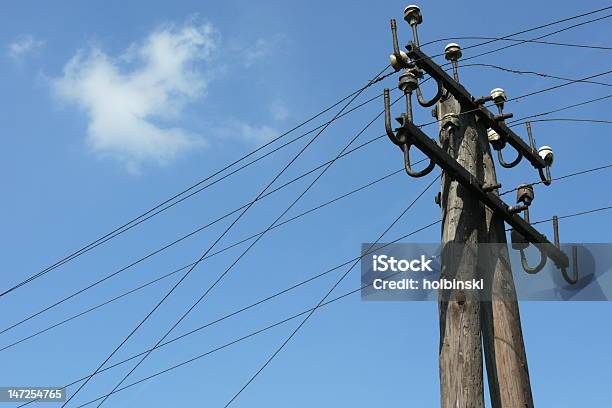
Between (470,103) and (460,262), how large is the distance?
165 cm

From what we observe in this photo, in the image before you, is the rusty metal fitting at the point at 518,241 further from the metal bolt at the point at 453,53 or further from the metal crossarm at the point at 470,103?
the metal bolt at the point at 453,53

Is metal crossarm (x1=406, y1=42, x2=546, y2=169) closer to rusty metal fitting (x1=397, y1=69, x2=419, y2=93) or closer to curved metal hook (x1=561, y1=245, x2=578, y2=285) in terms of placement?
rusty metal fitting (x1=397, y1=69, x2=419, y2=93)

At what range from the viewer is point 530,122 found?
8188mm

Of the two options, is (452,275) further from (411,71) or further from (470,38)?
(470,38)

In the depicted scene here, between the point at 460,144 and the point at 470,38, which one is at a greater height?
the point at 470,38

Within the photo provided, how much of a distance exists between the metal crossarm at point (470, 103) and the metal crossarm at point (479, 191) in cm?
77

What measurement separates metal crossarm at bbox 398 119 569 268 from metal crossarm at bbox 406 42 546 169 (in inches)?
30.2

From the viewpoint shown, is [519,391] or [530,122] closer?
[519,391]

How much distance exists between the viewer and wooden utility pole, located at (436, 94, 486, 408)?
6.27 m

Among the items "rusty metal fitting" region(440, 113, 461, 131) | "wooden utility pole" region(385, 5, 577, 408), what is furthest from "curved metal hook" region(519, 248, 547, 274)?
"rusty metal fitting" region(440, 113, 461, 131)

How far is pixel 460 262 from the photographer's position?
267 inches

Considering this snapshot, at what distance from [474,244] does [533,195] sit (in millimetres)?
980

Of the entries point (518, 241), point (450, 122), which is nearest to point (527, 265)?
point (518, 241)

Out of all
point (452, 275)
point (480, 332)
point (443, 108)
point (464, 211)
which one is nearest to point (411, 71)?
point (443, 108)
